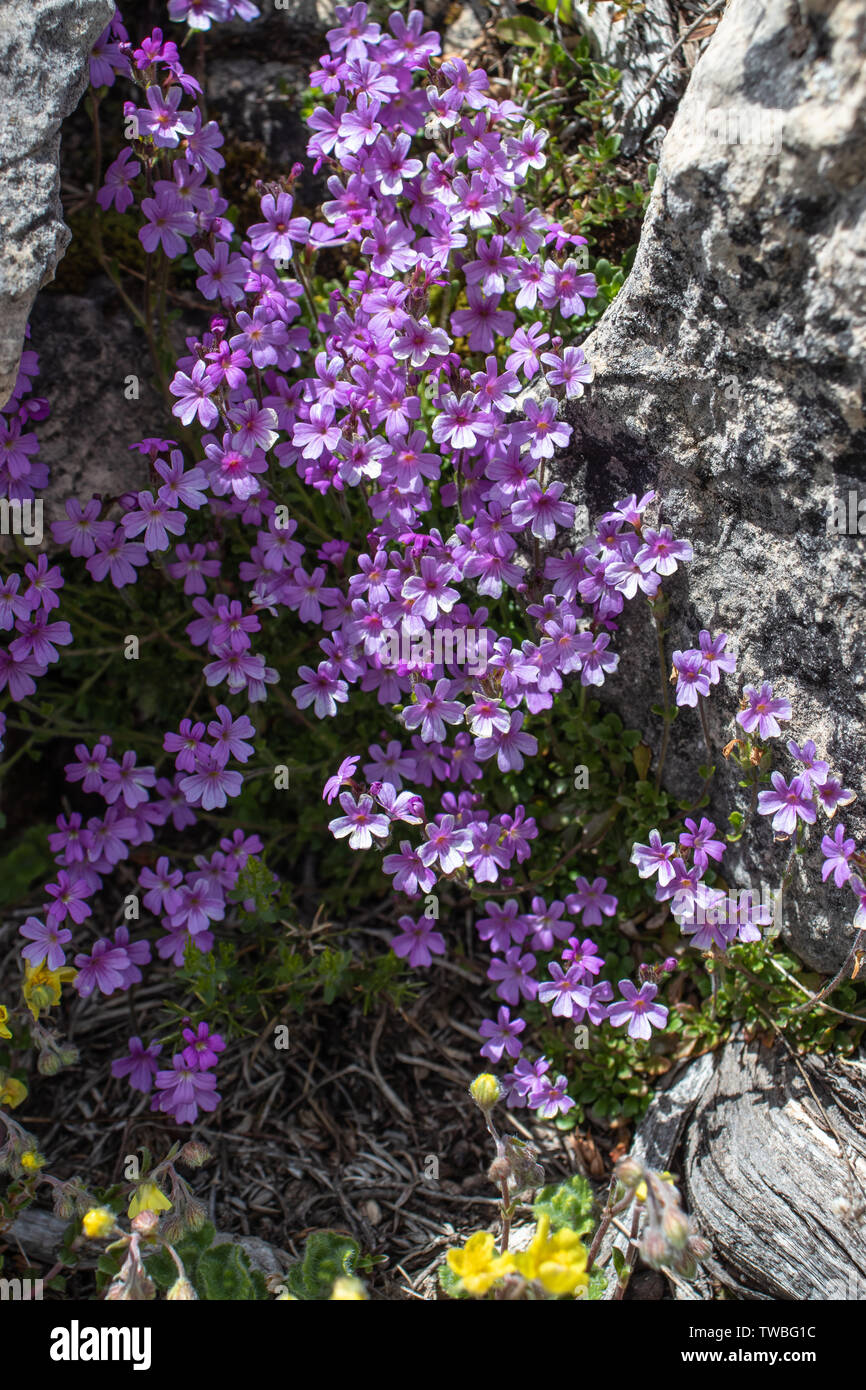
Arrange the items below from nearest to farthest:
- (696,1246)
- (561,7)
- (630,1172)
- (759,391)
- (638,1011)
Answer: (630,1172) → (696,1246) → (759,391) → (638,1011) → (561,7)

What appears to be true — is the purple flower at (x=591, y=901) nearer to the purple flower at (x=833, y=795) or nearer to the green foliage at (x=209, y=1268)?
the purple flower at (x=833, y=795)

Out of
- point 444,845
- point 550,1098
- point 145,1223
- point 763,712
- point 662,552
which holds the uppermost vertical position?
point 662,552

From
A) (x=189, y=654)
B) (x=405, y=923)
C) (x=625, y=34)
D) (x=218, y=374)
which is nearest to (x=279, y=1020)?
(x=405, y=923)

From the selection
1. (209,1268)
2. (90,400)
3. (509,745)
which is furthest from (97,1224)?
(90,400)

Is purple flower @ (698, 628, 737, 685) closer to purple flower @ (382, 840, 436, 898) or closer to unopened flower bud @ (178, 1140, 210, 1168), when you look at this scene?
purple flower @ (382, 840, 436, 898)

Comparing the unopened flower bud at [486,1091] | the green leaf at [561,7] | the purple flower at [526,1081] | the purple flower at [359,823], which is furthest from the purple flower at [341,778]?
the green leaf at [561,7]

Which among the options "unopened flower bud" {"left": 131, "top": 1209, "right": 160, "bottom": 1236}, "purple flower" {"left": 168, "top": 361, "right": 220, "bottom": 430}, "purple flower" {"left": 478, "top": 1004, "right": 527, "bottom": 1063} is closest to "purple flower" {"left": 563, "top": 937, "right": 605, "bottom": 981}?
"purple flower" {"left": 478, "top": 1004, "right": 527, "bottom": 1063}

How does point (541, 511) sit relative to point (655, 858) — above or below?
above

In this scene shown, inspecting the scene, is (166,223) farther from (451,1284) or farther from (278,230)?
(451,1284)
